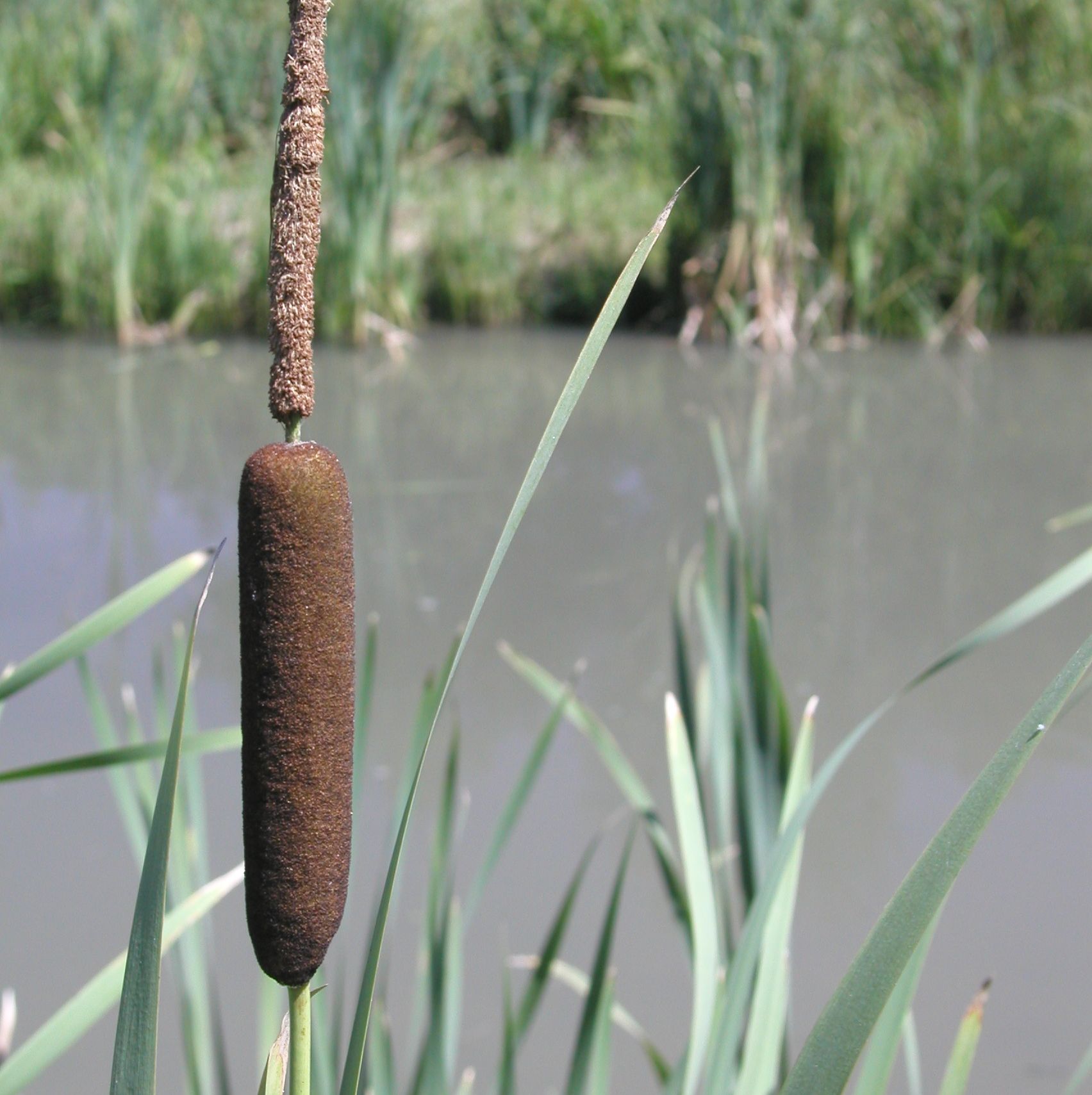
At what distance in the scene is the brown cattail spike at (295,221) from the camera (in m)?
0.36

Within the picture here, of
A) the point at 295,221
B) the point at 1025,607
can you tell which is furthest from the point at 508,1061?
the point at 295,221

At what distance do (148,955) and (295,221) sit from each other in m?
0.21

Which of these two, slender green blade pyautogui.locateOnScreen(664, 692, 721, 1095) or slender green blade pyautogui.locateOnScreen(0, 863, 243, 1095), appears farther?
slender green blade pyautogui.locateOnScreen(664, 692, 721, 1095)

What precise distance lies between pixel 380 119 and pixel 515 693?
9.94ft

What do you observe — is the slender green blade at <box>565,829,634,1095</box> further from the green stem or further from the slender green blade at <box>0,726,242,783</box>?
the green stem

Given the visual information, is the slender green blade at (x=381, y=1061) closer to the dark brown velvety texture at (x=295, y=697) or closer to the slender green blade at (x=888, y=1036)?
the slender green blade at (x=888, y=1036)

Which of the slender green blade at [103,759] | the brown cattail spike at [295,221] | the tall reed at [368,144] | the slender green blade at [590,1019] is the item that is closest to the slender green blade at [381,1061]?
the slender green blade at [590,1019]

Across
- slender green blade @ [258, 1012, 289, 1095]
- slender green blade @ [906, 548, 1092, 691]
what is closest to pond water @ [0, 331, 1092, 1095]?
slender green blade @ [906, 548, 1092, 691]

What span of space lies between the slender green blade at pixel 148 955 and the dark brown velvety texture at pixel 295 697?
0.02m

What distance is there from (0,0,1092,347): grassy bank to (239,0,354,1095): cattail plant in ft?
13.9

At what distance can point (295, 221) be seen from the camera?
1.20ft

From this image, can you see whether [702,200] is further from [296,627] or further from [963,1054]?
[296,627]

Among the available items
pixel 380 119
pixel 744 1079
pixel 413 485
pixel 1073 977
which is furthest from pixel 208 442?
pixel 744 1079

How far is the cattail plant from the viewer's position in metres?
0.36
